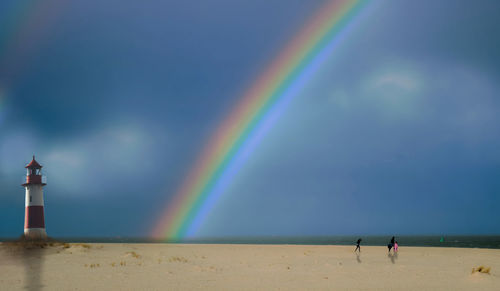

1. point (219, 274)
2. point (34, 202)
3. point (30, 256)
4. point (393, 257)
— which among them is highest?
point (34, 202)

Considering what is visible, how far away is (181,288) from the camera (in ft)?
67.3

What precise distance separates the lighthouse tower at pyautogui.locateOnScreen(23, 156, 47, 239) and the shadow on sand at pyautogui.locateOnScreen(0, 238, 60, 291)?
9.37m

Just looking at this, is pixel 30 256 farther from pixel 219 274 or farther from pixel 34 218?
pixel 219 274

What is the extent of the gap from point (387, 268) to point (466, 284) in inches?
296

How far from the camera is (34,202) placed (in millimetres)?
50094

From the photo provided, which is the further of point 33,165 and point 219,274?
point 33,165

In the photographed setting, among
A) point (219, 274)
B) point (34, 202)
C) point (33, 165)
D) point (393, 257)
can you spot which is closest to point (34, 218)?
point (34, 202)

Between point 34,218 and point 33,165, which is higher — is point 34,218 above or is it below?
below

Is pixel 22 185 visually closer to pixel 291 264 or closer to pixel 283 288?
pixel 291 264

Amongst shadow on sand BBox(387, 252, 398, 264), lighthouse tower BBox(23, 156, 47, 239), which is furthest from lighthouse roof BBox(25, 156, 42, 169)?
shadow on sand BBox(387, 252, 398, 264)

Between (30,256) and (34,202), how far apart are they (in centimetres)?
1842

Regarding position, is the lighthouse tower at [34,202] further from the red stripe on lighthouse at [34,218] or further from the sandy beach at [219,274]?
the sandy beach at [219,274]

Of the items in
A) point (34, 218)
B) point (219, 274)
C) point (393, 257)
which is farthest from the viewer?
point (34, 218)

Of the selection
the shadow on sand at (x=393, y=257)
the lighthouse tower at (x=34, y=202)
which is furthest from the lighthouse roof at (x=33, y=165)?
the shadow on sand at (x=393, y=257)
